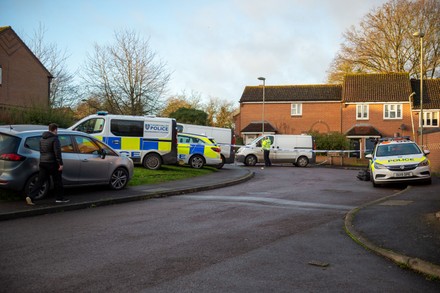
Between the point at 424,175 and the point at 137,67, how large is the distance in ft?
71.2

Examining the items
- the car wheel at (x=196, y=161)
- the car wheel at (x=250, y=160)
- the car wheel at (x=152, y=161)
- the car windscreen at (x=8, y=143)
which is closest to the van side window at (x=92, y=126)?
the car wheel at (x=152, y=161)

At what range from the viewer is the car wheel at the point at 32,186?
400 inches

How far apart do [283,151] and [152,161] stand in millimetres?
11874

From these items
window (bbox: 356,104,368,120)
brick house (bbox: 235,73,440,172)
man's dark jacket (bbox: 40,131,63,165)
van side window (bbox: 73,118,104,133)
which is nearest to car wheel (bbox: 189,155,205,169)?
van side window (bbox: 73,118,104,133)

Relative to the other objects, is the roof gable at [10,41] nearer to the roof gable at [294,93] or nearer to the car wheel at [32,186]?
the roof gable at [294,93]

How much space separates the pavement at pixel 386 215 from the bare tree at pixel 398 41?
35344mm

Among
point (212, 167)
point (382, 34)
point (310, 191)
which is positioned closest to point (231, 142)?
point (212, 167)

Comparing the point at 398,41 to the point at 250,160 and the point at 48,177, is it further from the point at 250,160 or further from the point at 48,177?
the point at 48,177

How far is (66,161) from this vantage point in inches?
445

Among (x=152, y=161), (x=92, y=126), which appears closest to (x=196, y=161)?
(x=152, y=161)

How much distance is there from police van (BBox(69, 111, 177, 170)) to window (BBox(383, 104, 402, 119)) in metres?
31.4

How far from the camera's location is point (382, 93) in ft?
147

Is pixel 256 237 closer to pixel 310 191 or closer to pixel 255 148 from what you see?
pixel 310 191

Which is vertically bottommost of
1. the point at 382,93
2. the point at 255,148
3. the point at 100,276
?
the point at 100,276
